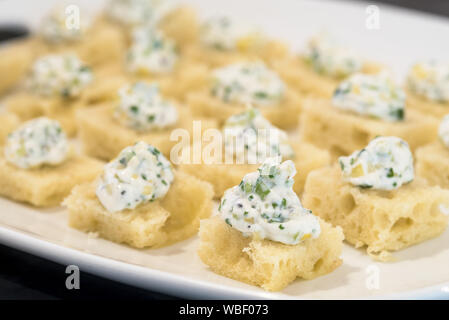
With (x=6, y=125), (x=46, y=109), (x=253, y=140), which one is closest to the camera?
(x=253, y=140)

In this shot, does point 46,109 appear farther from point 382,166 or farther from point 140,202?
point 382,166

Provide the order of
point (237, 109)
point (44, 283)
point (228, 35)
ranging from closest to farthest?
point (44, 283), point (237, 109), point (228, 35)

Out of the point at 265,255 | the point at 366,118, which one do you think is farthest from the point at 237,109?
the point at 265,255

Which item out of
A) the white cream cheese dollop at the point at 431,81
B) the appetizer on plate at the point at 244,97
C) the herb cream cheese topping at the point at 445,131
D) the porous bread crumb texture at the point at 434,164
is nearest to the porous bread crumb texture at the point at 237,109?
the appetizer on plate at the point at 244,97

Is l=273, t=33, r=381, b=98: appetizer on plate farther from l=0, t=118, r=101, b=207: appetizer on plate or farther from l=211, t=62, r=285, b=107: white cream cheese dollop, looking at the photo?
l=0, t=118, r=101, b=207: appetizer on plate
